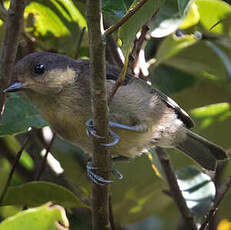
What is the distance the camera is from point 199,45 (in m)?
3.66

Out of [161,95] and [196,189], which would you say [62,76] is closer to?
[161,95]

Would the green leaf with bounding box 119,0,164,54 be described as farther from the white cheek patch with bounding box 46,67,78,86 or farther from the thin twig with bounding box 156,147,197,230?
the thin twig with bounding box 156,147,197,230

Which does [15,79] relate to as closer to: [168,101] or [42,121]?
[42,121]

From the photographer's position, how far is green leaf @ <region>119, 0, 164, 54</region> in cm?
212

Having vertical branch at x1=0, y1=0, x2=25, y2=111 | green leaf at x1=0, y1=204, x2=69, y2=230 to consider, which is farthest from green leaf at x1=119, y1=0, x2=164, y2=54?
green leaf at x1=0, y1=204, x2=69, y2=230

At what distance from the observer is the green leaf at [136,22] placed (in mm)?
2115

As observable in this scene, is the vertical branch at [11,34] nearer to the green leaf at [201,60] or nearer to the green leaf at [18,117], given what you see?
the green leaf at [18,117]

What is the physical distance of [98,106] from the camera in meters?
2.08

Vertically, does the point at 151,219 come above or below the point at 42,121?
below

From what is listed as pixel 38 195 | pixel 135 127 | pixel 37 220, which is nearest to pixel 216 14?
pixel 135 127

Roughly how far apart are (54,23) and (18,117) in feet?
2.52

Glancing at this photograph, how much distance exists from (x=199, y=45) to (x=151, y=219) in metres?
1.43

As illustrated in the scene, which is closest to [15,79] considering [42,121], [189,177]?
[42,121]

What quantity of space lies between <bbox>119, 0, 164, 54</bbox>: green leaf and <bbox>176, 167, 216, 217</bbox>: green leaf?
1.28m
